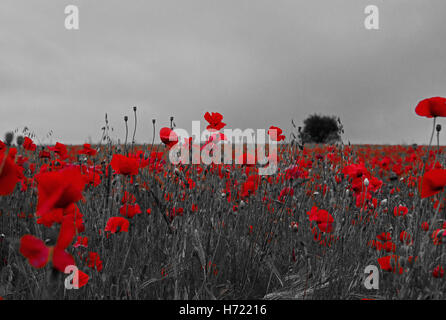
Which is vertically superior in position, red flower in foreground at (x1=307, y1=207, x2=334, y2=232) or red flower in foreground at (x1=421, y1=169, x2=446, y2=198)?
red flower in foreground at (x1=421, y1=169, x2=446, y2=198)

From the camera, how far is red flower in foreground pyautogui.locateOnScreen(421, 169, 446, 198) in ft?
4.49

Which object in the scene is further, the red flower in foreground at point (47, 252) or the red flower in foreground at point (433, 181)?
the red flower in foreground at point (433, 181)

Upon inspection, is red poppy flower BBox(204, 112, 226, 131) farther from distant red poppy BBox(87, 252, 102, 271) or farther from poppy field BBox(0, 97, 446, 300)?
distant red poppy BBox(87, 252, 102, 271)

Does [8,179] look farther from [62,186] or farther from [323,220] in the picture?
[323,220]

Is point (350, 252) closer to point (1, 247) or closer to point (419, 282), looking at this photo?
point (419, 282)

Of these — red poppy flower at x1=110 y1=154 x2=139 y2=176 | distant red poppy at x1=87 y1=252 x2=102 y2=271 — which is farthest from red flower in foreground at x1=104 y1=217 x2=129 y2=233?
red poppy flower at x1=110 y1=154 x2=139 y2=176

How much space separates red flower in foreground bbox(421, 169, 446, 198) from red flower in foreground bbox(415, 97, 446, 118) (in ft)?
1.64

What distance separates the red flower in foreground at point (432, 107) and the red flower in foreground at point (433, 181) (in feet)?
1.64

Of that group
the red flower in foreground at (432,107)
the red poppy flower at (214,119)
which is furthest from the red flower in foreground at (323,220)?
the red poppy flower at (214,119)

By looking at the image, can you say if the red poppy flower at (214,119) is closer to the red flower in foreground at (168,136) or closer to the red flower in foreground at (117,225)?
the red flower in foreground at (168,136)

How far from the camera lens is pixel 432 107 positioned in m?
1.77

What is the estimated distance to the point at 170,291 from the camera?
5.07 ft

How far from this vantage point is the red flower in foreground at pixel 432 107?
1734mm

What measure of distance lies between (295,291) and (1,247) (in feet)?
6.12
